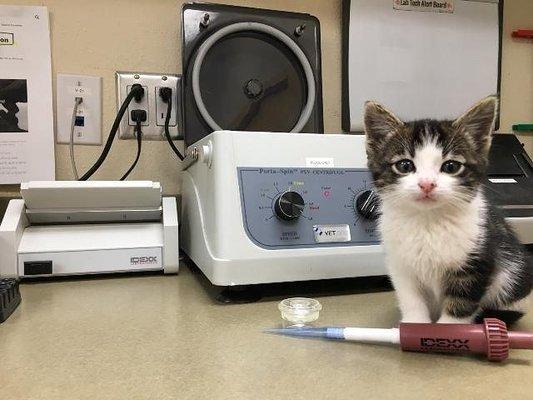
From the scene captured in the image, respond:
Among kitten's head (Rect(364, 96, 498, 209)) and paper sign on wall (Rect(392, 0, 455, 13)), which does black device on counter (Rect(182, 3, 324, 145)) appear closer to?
paper sign on wall (Rect(392, 0, 455, 13))

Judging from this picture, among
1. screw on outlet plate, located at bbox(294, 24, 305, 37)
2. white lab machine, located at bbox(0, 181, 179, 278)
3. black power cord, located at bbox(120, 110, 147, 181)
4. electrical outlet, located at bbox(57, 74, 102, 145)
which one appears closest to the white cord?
electrical outlet, located at bbox(57, 74, 102, 145)

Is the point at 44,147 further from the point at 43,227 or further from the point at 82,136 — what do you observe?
the point at 43,227

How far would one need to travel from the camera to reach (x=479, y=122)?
536 mm

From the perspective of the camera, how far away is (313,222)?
0.70 meters

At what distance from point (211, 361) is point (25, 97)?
33.8 inches

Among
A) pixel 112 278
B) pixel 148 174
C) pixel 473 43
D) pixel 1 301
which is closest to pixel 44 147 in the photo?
pixel 148 174

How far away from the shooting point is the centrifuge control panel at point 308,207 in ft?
2.18

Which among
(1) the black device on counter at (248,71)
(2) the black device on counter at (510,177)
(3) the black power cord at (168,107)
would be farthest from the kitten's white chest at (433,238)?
(3) the black power cord at (168,107)

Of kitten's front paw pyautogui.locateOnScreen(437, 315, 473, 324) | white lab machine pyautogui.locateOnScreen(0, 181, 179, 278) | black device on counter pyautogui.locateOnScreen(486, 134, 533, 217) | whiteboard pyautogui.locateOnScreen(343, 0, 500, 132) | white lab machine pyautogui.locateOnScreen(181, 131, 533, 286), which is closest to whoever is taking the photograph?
kitten's front paw pyautogui.locateOnScreen(437, 315, 473, 324)

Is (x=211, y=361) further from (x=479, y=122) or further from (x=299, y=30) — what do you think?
(x=299, y=30)

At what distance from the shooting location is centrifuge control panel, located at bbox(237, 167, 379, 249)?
2.18 feet

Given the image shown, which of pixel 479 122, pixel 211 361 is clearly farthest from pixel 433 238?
pixel 211 361

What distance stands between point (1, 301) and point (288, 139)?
1.56ft

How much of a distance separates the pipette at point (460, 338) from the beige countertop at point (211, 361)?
0.04 feet
